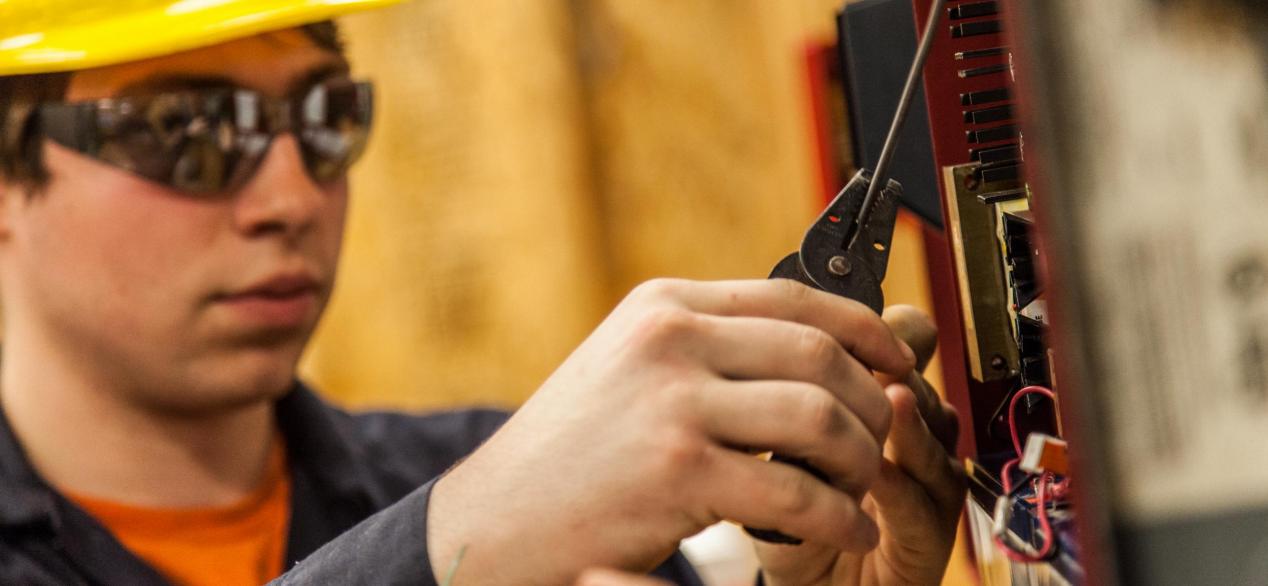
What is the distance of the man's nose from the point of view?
837mm

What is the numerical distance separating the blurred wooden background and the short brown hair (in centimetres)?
76

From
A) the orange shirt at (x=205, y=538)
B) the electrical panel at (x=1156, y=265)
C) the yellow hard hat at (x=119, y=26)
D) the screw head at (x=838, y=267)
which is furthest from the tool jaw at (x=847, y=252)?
the orange shirt at (x=205, y=538)

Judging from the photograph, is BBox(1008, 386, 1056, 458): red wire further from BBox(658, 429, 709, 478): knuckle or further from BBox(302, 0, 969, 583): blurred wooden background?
BBox(302, 0, 969, 583): blurred wooden background

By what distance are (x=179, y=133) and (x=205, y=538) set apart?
34 centimetres

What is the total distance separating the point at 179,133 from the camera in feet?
2.68

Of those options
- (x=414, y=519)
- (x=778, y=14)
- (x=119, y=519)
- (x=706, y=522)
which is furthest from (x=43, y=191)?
(x=778, y=14)

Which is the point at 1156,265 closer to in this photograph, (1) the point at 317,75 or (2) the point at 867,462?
(2) the point at 867,462

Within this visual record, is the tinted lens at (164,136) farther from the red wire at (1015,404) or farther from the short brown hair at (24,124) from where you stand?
the red wire at (1015,404)

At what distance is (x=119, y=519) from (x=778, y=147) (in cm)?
101

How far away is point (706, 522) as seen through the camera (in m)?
0.42

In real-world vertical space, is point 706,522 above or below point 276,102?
below

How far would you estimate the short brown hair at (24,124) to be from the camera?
83 centimetres

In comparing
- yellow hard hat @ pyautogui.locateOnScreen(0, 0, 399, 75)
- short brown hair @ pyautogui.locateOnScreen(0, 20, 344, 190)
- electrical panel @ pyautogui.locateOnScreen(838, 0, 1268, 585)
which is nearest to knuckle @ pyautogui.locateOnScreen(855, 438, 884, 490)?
electrical panel @ pyautogui.locateOnScreen(838, 0, 1268, 585)

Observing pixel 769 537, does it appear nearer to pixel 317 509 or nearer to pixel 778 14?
pixel 317 509
